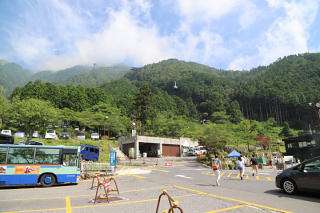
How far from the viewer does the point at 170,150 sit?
143 ft

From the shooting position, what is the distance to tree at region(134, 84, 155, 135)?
5494 cm

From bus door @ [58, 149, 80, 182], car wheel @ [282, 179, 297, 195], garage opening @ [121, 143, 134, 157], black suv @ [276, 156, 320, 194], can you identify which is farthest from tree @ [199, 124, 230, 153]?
car wheel @ [282, 179, 297, 195]

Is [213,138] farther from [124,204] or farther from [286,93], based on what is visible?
[286,93]

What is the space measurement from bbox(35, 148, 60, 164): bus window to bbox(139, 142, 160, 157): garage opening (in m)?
30.6

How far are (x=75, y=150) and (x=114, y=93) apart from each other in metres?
86.9

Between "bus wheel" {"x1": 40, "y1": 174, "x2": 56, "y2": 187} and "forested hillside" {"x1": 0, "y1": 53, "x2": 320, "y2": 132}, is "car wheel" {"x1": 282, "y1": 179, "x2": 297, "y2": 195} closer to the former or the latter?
"bus wheel" {"x1": 40, "y1": 174, "x2": 56, "y2": 187}

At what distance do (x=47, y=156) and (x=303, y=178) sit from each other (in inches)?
486

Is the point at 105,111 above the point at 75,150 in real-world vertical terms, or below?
above

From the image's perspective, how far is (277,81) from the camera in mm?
103188

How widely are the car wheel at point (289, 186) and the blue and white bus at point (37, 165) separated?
1052cm

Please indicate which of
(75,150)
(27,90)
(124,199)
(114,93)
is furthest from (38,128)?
(114,93)

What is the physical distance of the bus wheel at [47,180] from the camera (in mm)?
11305

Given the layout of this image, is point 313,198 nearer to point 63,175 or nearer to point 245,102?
point 63,175

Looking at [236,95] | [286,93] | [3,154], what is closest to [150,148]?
[3,154]
